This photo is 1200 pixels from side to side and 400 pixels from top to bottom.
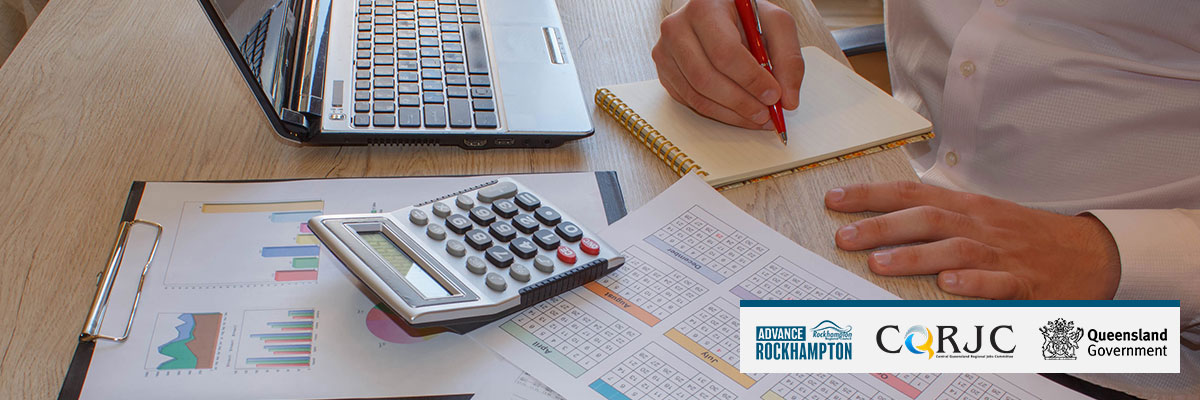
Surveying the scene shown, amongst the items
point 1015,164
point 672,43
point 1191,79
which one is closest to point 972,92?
point 1015,164

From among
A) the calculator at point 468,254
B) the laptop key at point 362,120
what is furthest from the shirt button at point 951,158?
the laptop key at point 362,120

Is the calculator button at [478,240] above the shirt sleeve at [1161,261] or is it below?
above

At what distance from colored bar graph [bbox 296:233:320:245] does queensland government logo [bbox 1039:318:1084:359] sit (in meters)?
0.51

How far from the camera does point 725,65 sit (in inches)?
27.7

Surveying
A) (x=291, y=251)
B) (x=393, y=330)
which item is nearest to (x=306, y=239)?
(x=291, y=251)

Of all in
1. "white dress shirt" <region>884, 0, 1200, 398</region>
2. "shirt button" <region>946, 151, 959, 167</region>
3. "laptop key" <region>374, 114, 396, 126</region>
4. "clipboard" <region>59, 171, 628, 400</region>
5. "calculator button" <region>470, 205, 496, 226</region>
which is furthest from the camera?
"shirt button" <region>946, 151, 959, 167</region>

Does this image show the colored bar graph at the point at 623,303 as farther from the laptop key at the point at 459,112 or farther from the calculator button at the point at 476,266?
the laptop key at the point at 459,112

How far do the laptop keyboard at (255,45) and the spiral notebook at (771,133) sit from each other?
0.30 meters

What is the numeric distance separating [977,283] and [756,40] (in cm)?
29

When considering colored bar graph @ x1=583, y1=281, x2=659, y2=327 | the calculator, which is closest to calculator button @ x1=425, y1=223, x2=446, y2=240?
the calculator

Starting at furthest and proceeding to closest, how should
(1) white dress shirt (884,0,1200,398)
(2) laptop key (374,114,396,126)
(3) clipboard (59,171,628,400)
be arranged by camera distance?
(1) white dress shirt (884,0,1200,398) < (2) laptop key (374,114,396,126) < (3) clipboard (59,171,628,400)

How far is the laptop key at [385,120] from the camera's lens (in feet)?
2.10

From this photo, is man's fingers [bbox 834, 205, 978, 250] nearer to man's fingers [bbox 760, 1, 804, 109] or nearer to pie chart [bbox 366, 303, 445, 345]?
man's fingers [bbox 760, 1, 804, 109]

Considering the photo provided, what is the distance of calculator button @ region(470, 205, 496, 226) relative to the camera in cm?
54
